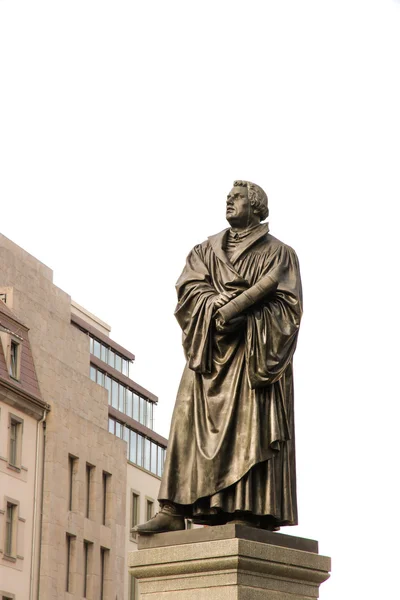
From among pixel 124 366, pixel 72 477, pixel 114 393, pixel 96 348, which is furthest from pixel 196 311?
pixel 124 366

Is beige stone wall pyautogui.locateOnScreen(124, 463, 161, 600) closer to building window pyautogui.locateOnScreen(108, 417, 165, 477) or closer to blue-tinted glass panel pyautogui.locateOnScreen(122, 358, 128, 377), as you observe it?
building window pyautogui.locateOnScreen(108, 417, 165, 477)

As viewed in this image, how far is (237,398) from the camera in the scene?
12312mm

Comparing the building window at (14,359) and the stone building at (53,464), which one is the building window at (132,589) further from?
the building window at (14,359)

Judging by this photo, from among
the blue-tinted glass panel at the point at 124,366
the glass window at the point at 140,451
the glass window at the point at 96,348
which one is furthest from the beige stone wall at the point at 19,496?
the blue-tinted glass panel at the point at 124,366

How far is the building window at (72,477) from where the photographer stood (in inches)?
2731

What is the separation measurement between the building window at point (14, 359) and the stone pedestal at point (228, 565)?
52.4 meters

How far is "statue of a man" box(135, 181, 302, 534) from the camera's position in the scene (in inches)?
475


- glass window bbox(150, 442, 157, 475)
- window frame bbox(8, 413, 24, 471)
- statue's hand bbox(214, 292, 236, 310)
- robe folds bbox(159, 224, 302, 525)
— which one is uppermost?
glass window bbox(150, 442, 157, 475)

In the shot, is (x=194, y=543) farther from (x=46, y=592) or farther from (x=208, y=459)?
(x=46, y=592)

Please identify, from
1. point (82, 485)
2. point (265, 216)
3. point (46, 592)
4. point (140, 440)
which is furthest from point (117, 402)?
point (265, 216)

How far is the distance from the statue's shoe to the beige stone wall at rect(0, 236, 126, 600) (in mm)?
53600

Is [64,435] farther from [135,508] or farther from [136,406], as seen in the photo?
[136,406]

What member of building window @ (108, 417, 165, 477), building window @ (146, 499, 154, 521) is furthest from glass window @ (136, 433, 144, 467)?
building window @ (146, 499, 154, 521)

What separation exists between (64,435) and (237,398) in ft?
186
